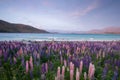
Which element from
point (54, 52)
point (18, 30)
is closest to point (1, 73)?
point (54, 52)

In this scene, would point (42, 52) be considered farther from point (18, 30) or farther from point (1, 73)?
point (18, 30)

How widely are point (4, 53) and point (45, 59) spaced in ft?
3.96

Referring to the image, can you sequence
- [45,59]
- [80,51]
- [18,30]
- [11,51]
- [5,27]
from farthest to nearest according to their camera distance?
1. [18,30]
2. [5,27]
3. [80,51]
4. [11,51]
5. [45,59]

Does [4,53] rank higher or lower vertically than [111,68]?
higher

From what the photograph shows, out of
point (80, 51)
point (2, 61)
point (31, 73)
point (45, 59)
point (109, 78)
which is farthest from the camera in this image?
point (80, 51)

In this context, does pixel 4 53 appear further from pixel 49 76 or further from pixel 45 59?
pixel 49 76

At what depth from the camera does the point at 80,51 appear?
262 inches

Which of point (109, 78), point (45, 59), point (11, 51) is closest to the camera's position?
point (109, 78)

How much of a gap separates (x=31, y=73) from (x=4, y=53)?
5.56 ft

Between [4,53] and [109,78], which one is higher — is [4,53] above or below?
above

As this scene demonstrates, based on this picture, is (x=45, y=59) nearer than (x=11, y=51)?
Yes

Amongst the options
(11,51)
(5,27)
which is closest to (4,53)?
(11,51)

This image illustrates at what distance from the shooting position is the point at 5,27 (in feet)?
256

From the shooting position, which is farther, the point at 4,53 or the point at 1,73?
the point at 4,53
